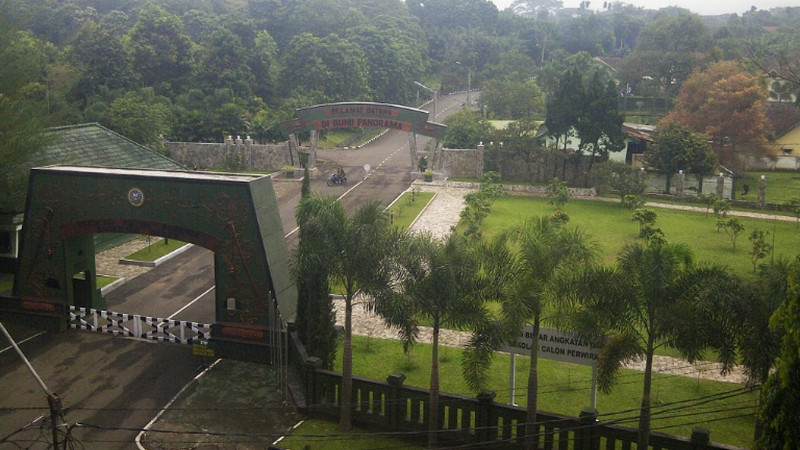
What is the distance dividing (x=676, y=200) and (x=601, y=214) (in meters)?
6.24

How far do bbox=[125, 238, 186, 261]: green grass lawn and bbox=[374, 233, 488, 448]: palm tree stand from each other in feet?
55.5

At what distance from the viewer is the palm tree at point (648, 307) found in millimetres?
13461

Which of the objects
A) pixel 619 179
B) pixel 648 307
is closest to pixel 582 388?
pixel 648 307

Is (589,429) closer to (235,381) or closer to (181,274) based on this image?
(235,381)

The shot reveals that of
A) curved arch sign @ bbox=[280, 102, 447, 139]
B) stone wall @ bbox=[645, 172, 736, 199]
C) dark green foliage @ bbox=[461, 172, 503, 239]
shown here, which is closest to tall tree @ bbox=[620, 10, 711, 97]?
stone wall @ bbox=[645, 172, 736, 199]

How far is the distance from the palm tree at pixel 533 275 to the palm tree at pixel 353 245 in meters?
2.30

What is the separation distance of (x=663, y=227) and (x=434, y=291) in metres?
23.7

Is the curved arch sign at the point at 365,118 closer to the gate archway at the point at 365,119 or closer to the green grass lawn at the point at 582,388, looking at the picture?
the gate archway at the point at 365,119

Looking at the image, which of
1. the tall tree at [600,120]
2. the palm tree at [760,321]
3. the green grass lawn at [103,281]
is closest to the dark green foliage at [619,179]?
the tall tree at [600,120]

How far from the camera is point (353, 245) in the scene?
50.5 ft

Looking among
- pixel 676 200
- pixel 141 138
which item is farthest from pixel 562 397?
pixel 141 138

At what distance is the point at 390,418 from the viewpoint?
16234 mm

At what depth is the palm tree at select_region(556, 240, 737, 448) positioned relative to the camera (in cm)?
1346

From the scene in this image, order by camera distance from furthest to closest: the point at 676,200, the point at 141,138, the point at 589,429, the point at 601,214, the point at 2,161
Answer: the point at 141,138 < the point at 676,200 < the point at 601,214 < the point at 2,161 < the point at 589,429
